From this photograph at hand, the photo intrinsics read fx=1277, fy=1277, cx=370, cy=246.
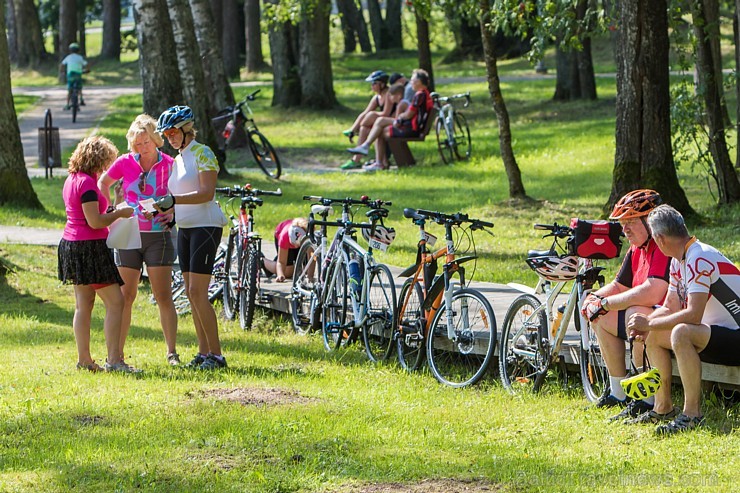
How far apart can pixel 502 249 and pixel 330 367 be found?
5435mm

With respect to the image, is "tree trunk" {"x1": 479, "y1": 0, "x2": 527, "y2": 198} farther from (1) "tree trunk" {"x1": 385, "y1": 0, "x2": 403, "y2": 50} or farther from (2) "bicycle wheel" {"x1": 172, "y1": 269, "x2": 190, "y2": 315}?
(1) "tree trunk" {"x1": 385, "y1": 0, "x2": 403, "y2": 50}

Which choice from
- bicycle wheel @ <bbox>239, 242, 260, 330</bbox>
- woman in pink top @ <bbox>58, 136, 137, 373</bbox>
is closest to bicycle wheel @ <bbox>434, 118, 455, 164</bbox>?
bicycle wheel @ <bbox>239, 242, 260, 330</bbox>

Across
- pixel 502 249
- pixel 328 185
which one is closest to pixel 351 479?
pixel 502 249

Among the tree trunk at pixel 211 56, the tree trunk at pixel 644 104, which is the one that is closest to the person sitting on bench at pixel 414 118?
the tree trunk at pixel 211 56

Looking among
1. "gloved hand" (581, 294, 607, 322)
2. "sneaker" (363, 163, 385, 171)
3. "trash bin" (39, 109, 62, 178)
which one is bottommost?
"gloved hand" (581, 294, 607, 322)

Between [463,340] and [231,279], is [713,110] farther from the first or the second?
[463,340]

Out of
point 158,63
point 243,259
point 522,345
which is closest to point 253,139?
point 158,63

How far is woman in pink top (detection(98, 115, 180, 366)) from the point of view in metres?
9.05

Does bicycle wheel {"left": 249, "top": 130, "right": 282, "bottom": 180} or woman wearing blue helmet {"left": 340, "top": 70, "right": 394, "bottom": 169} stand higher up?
woman wearing blue helmet {"left": 340, "top": 70, "right": 394, "bottom": 169}

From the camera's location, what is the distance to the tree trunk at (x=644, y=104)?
13633mm

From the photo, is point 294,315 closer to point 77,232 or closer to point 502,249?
point 77,232

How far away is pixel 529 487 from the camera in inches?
239

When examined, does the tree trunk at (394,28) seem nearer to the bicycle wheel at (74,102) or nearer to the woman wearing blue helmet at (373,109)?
the bicycle wheel at (74,102)

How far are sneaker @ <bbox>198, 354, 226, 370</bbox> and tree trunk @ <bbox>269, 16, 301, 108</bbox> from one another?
2071 centimetres
